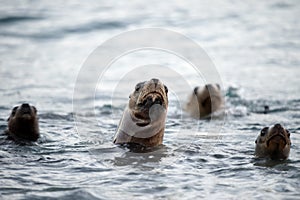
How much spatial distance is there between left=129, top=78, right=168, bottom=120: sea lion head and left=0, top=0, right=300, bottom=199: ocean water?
0.45 metres

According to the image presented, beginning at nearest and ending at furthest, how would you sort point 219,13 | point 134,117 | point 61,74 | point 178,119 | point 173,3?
1. point 134,117
2. point 178,119
3. point 61,74
4. point 219,13
5. point 173,3

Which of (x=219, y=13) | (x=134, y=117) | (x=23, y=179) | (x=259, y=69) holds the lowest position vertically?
(x=23, y=179)

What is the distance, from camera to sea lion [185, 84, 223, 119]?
10367mm

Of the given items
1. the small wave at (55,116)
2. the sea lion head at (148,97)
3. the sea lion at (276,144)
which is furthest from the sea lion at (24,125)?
the sea lion at (276,144)

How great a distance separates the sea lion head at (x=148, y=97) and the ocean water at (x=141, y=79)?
0.45 m

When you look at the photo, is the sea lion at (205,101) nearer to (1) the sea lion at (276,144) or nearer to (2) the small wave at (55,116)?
(2) the small wave at (55,116)

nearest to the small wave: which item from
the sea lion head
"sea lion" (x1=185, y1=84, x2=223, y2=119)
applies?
"sea lion" (x1=185, y1=84, x2=223, y2=119)

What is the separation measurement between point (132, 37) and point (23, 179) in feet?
32.8

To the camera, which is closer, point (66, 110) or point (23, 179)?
point (23, 179)

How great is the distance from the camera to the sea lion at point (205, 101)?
1037 centimetres

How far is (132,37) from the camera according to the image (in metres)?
15.6

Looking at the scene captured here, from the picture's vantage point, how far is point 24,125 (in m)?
7.88

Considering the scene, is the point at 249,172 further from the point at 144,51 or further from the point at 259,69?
the point at 144,51

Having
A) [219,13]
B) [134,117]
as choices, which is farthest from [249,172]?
[219,13]
